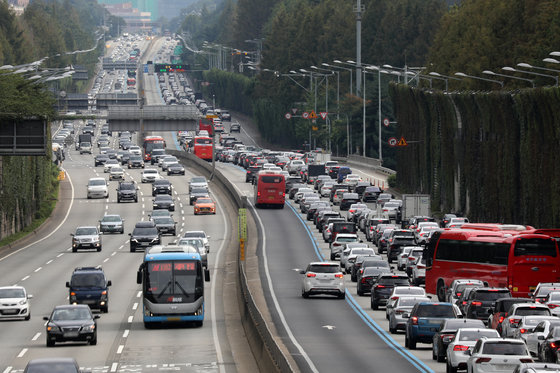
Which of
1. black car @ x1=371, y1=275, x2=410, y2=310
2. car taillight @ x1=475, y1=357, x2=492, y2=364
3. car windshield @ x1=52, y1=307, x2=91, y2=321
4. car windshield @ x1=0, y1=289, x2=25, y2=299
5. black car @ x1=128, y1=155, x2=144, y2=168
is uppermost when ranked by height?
black car @ x1=128, y1=155, x2=144, y2=168

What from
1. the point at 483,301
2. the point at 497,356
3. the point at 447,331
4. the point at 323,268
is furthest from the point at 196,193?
the point at 497,356

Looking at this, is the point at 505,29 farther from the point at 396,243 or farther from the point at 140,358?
the point at 140,358

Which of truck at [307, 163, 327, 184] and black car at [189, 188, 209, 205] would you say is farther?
truck at [307, 163, 327, 184]

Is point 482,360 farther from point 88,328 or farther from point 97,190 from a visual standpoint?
point 97,190

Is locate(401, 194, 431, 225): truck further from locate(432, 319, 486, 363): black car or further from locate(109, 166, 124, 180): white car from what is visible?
locate(432, 319, 486, 363): black car

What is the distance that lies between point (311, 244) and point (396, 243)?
1560 cm

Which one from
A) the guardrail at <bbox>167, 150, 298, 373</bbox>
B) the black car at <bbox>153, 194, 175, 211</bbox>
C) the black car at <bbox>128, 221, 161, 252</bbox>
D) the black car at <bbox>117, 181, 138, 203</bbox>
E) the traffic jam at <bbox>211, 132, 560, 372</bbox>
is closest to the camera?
the guardrail at <bbox>167, 150, 298, 373</bbox>

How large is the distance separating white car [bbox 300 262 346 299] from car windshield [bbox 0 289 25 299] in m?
14.3

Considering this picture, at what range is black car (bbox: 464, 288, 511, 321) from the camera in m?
48.7

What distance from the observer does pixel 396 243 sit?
257 feet

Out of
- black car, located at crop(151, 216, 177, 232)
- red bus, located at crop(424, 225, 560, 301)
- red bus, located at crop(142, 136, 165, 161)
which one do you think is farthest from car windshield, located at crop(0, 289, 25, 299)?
red bus, located at crop(142, 136, 165, 161)

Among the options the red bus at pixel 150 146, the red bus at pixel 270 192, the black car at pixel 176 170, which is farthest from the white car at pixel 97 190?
the red bus at pixel 150 146

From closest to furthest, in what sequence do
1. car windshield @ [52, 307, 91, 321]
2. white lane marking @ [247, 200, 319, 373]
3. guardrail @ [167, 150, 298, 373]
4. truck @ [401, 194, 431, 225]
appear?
1. guardrail @ [167, 150, 298, 373]
2. white lane marking @ [247, 200, 319, 373]
3. car windshield @ [52, 307, 91, 321]
4. truck @ [401, 194, 431, 225]

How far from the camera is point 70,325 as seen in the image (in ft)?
147
